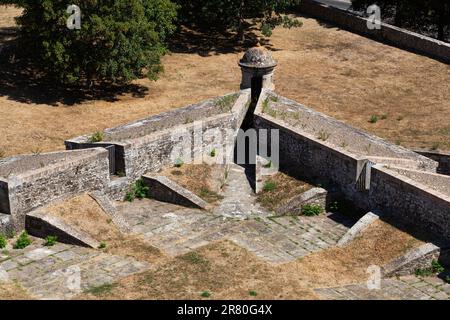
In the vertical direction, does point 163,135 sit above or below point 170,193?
above

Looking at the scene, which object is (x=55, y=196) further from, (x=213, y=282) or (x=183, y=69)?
(x=183, y=69)

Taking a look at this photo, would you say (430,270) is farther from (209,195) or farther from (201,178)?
(201,178)

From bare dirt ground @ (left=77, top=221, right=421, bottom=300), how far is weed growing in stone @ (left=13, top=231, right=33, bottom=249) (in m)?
2.97

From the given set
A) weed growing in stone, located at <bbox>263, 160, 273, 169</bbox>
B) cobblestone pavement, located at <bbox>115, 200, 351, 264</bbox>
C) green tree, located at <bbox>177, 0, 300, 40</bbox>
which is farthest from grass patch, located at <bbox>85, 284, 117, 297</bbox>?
green tree, located at <bbox>177, 0, 300, 40</bbox>

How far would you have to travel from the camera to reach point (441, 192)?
747 inches

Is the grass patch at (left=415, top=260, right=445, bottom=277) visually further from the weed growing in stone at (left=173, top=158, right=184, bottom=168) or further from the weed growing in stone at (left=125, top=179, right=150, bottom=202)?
the weed growing in stone at (left=125, top=179, right=150, bottom=202)

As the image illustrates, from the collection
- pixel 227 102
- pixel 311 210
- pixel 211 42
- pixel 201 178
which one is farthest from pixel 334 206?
pixel 211 42

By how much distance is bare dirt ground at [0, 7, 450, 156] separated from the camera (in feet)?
85.1

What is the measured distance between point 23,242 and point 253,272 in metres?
5.68

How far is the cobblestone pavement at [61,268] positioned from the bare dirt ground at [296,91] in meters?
6.51

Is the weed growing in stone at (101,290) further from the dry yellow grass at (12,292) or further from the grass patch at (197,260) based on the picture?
the grass patch at (197,260)

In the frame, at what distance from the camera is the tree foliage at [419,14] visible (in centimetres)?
3512

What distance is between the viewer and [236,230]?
19.6 metres

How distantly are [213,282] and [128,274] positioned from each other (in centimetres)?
199
